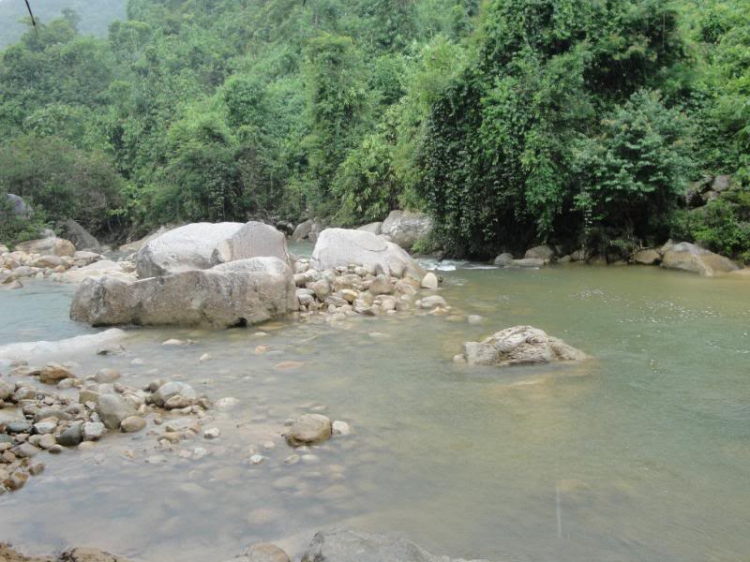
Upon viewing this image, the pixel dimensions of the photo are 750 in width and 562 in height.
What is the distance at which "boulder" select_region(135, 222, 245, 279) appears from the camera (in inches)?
392

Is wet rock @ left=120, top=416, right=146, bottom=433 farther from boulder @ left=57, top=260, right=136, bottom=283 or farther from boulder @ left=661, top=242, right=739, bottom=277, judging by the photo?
boulder @ left=661, top=242, right=739, bottom=277

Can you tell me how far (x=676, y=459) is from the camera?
4.09 meters

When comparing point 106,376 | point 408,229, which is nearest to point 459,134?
point 408,229

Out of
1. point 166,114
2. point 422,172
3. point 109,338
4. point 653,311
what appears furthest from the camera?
point 166,114

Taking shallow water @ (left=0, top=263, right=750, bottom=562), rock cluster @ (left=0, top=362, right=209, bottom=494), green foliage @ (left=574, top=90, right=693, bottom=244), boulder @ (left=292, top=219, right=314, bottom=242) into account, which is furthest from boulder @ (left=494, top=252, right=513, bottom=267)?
boulder @ (left=292, top=219, right=314, bottom=242)

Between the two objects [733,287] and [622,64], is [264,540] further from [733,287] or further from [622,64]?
[622,64]

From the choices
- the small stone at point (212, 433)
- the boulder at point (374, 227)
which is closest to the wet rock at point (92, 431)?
the small stone at point (212, 433)

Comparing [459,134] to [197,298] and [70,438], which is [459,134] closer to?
[197,298]

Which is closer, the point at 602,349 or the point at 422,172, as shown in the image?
the point at 602,349

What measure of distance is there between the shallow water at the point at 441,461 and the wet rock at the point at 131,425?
12 centimetres

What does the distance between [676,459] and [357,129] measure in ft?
70.6

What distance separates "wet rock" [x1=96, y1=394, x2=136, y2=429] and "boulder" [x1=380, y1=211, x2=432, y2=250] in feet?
42.2

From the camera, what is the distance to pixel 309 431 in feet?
14.5

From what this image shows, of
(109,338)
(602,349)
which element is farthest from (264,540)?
(109,338)
